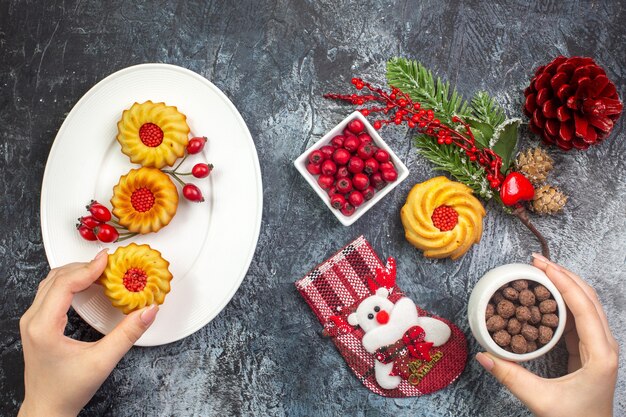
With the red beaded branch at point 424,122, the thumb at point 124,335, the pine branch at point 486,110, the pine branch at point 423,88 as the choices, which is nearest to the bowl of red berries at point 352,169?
the red beaded branch at point 424,122

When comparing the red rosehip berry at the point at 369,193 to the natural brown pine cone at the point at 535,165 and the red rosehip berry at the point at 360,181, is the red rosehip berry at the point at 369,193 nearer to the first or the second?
the red rosehip berry at the point at 360,181

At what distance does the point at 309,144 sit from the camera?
5.60 feet

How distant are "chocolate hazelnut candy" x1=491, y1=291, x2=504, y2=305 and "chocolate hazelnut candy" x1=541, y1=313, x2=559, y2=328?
0.12 metres

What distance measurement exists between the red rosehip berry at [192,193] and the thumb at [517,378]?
2.89 feet

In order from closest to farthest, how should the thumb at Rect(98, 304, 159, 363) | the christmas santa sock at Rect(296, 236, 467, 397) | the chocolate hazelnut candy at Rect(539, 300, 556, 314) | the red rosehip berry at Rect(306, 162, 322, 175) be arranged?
the thumb at Rect(98, 304, 159, 363) < the chocolate hazelnut candy at Rect(539, 300, 556, 314) < the red rosehip berry at Rect(306, 162, 322, 175) < the christmas santa sock at Rect(296, 236, 467, 397)

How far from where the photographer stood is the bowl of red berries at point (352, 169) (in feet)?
5.07

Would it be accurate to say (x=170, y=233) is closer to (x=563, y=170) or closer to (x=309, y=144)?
(x=309, y=144)

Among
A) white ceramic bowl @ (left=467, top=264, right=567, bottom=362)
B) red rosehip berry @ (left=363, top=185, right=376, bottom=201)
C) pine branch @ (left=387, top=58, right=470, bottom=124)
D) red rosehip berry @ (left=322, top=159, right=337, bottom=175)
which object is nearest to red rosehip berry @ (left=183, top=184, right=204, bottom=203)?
red rosehip berry @ (left=322, top=159, right=337, bottom=175)

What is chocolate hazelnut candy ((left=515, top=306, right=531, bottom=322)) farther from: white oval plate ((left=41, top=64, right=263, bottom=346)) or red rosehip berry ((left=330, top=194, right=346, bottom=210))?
white oval plate ((left=41, top=64, right=263, bottom=346))

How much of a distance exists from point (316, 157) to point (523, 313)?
0.69 metres

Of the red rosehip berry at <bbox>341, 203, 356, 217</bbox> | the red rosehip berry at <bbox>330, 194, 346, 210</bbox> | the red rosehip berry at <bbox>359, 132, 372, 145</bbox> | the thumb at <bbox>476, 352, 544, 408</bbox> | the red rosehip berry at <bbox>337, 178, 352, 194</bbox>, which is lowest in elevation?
the thumb at <bbox>476, 352, 544, 408</bbox>

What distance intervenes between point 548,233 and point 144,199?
3.96ft

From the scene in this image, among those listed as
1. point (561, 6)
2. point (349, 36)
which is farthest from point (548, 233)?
point (349, 36)

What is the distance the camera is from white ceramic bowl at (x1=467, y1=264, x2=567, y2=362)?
4.82 ft
